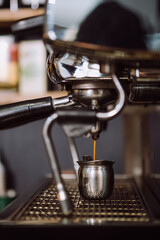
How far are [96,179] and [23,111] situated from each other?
0.65 feet

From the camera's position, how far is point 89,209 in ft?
2.11

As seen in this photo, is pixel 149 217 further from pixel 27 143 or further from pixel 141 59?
pixel 27 143

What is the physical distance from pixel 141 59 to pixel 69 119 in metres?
0.15

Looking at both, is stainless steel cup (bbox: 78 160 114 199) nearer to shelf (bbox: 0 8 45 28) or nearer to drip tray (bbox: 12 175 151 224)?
drip tray (bbox: 12 175 151 224)

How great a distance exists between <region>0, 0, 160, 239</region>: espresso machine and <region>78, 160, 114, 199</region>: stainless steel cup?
0.01 metres

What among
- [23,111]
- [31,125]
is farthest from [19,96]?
[23,111]

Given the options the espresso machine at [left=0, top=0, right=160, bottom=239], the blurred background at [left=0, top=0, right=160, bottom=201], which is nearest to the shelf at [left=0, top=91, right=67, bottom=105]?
the blurred background at [left=0, top=0, right=160, bottom=201]

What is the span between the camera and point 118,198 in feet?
2.39

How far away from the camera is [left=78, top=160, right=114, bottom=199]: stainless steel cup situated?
69 centimetres

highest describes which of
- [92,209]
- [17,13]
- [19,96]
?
[17,13]

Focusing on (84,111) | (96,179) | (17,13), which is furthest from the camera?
(17,13)

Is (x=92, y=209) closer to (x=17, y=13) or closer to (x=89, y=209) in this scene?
(x=89, y=209)

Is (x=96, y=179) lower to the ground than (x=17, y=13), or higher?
lower
